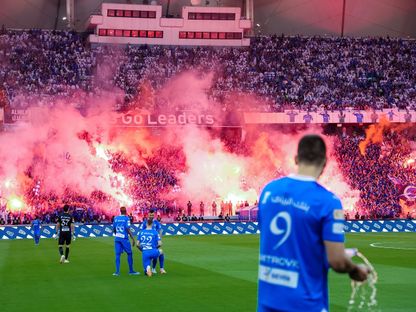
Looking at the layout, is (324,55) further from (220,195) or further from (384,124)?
(220,195)

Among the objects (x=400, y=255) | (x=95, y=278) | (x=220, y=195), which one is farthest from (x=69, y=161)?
(x=95, y=278)

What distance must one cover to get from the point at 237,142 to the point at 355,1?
28.8 m

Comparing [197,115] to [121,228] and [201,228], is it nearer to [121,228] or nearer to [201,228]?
[201,228]

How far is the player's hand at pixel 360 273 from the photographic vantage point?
221 inches

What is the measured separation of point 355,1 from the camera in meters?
85.0

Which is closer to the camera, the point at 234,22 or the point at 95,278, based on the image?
the point at 95,278

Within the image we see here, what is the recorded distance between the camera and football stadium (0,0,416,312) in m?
55.7

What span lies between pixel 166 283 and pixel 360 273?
14519 mm

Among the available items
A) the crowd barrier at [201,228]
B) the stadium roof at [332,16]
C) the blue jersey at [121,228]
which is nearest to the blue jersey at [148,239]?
the blue jersey at [121,228]

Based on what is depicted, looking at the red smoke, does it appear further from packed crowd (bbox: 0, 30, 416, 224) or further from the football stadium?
Answer: packed crowd (bbox: 0, 30, 416, 224)

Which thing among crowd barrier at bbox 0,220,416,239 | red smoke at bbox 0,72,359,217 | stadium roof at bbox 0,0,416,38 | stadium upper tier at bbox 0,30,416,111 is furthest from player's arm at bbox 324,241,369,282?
stadium roof at bbox 0,0,416,38

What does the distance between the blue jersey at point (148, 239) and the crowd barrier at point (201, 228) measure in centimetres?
2436

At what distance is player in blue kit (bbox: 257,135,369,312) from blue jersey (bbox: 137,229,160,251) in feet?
49.0

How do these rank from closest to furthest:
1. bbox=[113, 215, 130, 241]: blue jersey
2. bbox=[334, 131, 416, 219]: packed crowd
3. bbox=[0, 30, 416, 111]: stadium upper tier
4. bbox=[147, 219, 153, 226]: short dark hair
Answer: bbox=[147, 219, 153, 226]: short dark hair < bbox=[113, 215, 130, 241]: blue jersey < bbox=[334, 131, 416, 219]: packed crowd < bbox=[0, 30, 416, 111]: stadium upper tier
